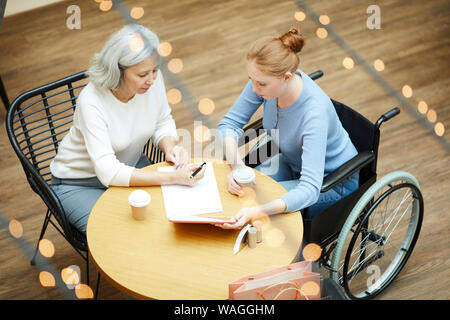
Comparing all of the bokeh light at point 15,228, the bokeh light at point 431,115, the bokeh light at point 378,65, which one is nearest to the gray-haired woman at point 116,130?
the bokeh light at point 15,228

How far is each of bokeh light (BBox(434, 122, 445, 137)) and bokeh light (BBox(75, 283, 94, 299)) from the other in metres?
2.11

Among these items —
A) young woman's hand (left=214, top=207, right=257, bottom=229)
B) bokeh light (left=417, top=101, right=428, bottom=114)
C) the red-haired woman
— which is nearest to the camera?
young woman's hand (left=214, top=207, right=257, bottom=229)

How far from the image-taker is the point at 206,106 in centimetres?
361

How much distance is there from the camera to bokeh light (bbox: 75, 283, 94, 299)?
2.69 metres

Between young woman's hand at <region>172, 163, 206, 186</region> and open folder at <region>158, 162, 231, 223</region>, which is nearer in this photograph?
open folder at <region>158, 162, 231, 223</region>

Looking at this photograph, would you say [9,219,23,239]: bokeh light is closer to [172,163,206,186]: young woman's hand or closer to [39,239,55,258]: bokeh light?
[39,239,55,258]: bokeh light

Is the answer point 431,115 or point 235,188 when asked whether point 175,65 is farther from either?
point 235,188

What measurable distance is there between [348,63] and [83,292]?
223cm

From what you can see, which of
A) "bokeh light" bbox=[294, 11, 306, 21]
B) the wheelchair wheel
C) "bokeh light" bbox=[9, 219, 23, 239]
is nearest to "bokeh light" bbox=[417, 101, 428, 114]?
the wheelchair wheel

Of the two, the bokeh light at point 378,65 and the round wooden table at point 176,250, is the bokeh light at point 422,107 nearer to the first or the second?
the bokeh light at point 378,65

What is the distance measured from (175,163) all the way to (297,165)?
0.50 m

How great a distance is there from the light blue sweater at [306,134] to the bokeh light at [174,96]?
124cm

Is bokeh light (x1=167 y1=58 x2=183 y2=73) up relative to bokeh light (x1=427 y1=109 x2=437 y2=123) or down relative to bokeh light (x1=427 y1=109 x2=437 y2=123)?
up
